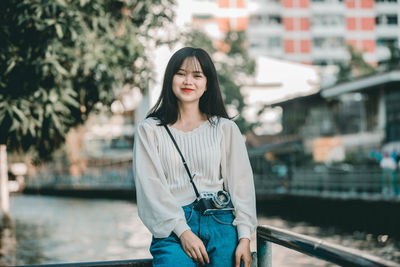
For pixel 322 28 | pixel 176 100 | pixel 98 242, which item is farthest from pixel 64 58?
pixel 322 28

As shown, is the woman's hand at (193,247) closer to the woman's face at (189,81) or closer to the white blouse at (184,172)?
the white blouse at (184,172)

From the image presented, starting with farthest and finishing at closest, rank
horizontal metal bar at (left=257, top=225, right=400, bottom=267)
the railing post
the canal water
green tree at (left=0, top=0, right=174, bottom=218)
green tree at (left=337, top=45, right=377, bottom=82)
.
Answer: green tree at (left=337, top=45, right=377, bottom=82)
the canal water
green tree at (left=0, top=0, right=174, bottom=218)
the railing post
horizontal metal bar at (left=257, top=225, right=400, bottom=267)

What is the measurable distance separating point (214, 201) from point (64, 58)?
5036 millimetres

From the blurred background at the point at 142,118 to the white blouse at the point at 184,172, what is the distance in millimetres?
281

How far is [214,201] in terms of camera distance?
2.53 m

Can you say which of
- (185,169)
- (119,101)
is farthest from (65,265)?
(119,101)

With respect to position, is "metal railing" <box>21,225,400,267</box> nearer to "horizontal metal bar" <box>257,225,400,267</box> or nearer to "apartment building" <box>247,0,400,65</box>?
"horizontal metal bar" <box>257,225,400,267</box>

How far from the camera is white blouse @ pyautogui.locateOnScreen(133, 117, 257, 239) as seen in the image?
8.20 feet

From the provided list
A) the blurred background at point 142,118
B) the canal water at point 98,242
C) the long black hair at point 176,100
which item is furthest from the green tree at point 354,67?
the long black hair at point 176,100

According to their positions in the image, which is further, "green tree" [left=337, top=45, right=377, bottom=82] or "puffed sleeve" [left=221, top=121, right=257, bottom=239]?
"green tree" [left=337, top=45, right=377, bottom=82]

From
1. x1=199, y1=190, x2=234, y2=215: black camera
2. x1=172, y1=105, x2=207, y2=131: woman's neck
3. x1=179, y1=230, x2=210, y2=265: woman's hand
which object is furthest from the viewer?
x1=172, y1=105, x2=207, y2=131: woman's neck

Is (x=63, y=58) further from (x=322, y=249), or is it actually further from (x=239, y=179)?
(x=322, y=249)

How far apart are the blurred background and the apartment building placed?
1.60m

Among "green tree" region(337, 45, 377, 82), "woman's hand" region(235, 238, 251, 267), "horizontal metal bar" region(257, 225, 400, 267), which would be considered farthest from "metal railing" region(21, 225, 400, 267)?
"green tree" region(337, 45, 377, 82)
